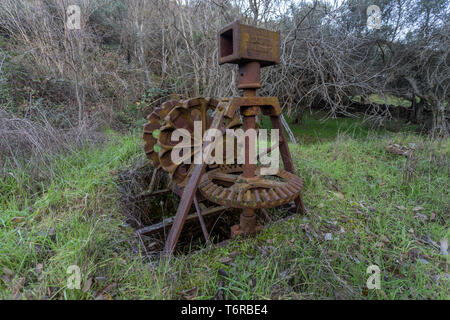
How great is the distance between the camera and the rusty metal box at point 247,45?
1636mm

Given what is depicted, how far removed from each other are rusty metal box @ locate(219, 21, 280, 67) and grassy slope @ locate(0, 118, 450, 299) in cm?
155

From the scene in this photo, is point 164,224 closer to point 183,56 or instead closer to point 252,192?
point 252,192

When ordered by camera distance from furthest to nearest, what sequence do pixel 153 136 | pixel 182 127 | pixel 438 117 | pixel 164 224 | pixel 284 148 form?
1. pixel 438 117
2. pixel 153 136
3. pixel 182 127
4. pixel 164 224
5. pixel 284 148

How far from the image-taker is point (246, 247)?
1.97 metres

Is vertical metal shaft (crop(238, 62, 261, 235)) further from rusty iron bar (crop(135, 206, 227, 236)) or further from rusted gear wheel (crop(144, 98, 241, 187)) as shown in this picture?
rusty iron bar (crop(135, 206, 227, 236))

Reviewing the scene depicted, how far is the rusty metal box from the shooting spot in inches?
64.4

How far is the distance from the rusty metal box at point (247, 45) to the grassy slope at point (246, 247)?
1.55 meters

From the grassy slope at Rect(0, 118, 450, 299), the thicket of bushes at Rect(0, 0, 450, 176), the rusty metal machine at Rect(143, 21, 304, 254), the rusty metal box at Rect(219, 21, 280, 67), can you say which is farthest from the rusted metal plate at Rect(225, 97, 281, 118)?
the thicket of bushes at Rect(0, 0, 450, 176)

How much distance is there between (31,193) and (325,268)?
2937mm

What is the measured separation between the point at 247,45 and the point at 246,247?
1.64 metres

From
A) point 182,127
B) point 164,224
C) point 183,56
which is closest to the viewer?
point 164,224

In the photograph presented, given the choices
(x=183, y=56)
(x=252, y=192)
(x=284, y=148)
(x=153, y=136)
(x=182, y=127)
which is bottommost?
(x=252, y=192)

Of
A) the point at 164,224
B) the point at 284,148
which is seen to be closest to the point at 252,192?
the point at 284,148
